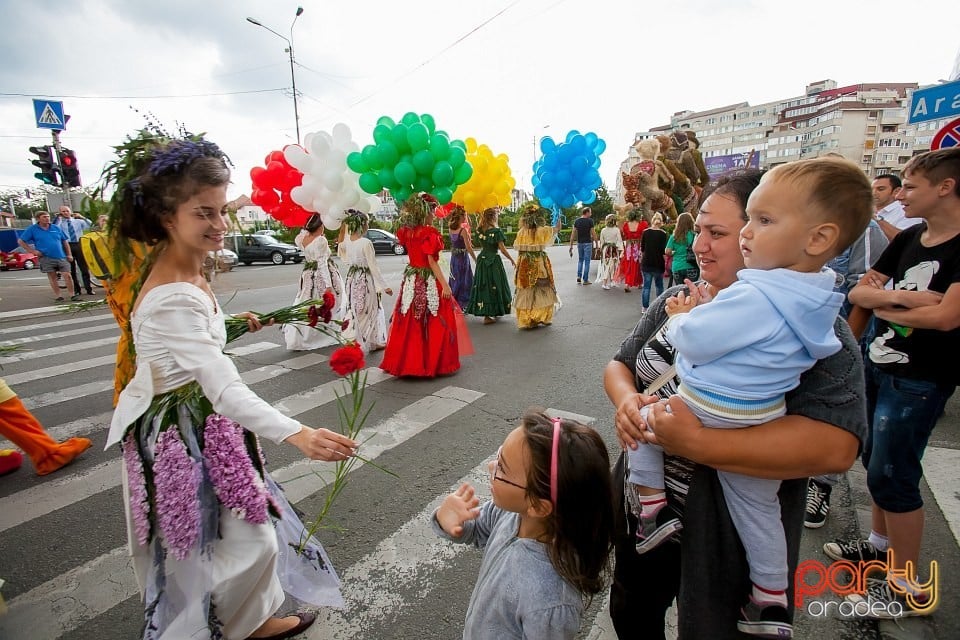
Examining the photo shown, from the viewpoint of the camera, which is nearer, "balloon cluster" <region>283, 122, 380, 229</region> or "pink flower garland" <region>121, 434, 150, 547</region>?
"pink flower garland" <region>121, 434, 150, 547</region>

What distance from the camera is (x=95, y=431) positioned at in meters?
4.34

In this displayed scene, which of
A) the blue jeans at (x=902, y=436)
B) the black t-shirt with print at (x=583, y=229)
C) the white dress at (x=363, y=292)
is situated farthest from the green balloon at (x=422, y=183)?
the black t-shirt with print at (x=583, y=229)

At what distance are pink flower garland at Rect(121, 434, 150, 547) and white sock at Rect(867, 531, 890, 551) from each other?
3374 mm

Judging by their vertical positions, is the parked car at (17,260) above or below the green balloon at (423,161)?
below

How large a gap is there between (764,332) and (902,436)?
1.60 metres

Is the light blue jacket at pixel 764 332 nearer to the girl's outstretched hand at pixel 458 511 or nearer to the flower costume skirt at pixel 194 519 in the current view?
Answer: the girl's outstretched hand at pixel 458 511

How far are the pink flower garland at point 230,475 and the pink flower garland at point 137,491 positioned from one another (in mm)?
248

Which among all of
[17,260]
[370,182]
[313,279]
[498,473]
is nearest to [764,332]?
[498,473]

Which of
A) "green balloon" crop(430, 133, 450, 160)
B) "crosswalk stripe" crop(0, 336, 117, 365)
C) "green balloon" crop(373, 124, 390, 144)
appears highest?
"green balloon" crop(373, 124, 390, 144)

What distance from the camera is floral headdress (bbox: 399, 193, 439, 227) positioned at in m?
5.38

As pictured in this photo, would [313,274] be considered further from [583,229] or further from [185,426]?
[583,229]

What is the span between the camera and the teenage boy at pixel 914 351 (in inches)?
78.5


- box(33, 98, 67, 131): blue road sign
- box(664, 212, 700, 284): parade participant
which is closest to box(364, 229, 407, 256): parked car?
box(33, 98, 67, 131): blue road sign

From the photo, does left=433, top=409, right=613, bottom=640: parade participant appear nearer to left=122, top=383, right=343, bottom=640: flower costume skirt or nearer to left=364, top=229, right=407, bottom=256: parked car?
left=122, top=383, right=343, bottom=640: flower costume skirt
